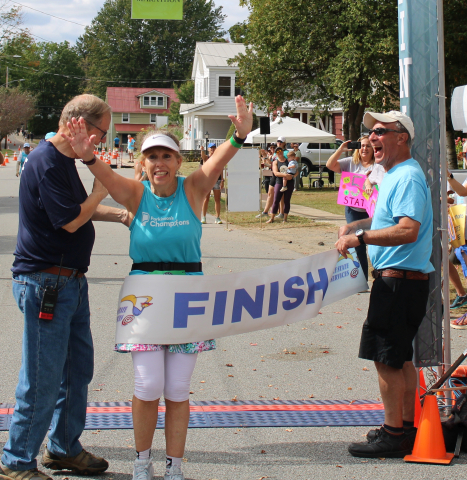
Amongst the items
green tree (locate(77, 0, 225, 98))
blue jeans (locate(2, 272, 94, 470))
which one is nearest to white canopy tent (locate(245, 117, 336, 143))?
blue jeans (locate(2, 272, 94, 470))

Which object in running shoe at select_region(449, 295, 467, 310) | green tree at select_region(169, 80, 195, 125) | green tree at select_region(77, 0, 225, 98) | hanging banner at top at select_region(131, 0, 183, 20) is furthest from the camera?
green tree at select_region(77, 0, 225, 98)

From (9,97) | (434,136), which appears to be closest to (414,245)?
(434,136)

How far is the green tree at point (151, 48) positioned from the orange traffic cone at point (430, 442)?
100510 millimetres

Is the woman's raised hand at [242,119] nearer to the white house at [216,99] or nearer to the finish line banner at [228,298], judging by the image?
the finish line banner at [228,298]

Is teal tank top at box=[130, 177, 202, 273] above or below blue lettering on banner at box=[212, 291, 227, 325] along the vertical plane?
above

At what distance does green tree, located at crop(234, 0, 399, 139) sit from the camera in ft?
84.2

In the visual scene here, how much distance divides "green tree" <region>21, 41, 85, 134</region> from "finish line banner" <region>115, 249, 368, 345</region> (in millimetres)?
102067

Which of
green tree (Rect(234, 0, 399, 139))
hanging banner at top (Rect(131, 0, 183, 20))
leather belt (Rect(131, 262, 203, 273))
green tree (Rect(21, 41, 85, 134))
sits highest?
green tree (Rect(21, 41, 85, 134))

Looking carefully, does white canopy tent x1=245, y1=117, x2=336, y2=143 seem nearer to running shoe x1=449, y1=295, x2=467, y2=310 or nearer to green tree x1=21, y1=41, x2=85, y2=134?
running shoe x1=449, y1=295, x2=467, y2=310

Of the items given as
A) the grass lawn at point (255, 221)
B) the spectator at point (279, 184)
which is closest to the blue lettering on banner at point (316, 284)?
the spectator at point (279, 184)

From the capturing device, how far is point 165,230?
133 inches

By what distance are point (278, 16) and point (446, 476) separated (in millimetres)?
27170

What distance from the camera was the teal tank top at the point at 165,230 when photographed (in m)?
3.38

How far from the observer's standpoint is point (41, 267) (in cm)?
325
